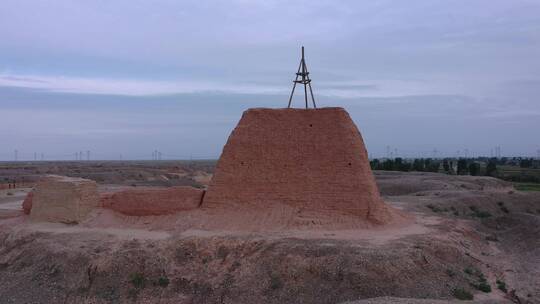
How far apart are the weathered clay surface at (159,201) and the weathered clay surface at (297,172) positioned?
656 millimetres

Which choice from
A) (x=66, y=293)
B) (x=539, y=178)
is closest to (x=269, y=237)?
(x=66, y=293)

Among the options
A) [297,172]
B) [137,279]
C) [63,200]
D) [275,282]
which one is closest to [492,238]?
[297,172]

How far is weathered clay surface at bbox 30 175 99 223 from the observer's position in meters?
18.0

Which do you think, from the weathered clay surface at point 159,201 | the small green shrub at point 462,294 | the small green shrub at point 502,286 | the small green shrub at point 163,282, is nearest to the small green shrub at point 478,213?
the small green shrub at point 502,286

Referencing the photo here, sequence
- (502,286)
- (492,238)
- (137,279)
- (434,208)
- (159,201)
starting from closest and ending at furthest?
(502,286) → (137,279) → (159,201) → (492,238) → (434,208)

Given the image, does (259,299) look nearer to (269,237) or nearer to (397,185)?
Answer: (269,237)

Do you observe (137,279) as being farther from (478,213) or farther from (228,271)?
(478,213)

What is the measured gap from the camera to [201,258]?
14.6m

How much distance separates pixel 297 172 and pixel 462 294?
652cm

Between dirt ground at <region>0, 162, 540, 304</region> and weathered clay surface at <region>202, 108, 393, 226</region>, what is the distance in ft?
3.02

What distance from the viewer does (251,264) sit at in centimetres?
1388

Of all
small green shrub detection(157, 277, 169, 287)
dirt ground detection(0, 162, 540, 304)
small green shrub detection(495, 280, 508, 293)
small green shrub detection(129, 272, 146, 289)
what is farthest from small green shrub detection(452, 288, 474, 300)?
small green shrub detection(129, 272, 146, 289)

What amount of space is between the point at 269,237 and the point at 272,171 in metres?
2.85

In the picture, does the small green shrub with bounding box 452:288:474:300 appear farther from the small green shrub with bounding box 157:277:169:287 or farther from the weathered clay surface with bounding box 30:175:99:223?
the weathered clay surface with bounding box 30:175:99:223
